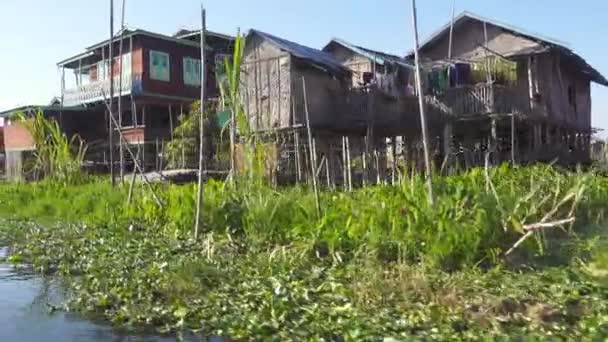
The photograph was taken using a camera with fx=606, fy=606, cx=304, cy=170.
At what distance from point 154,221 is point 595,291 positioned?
5.94 meters

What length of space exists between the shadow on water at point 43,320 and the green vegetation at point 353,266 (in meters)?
0.16

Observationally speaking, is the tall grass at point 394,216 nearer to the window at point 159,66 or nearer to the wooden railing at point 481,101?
the wooden railing at point 481,101

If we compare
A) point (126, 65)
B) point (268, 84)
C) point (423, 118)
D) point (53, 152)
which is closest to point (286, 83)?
point (268, 84)

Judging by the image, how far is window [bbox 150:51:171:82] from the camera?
25484mm

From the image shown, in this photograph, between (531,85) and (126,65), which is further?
(126,65)

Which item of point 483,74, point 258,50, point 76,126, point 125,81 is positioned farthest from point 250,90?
point 76,126

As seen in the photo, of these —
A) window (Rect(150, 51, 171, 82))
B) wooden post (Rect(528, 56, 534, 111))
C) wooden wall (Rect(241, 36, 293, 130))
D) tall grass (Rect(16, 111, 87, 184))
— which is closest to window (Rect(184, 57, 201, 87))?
window (Rect(150, 51, 171, 82))

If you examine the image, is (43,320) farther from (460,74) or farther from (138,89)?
(138,89)

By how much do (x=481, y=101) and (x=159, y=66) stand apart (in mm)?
14844

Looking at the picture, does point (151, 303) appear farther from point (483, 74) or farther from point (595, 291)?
point (483, 74)

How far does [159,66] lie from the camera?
1015 inches

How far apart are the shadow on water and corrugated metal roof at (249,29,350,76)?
12.5m

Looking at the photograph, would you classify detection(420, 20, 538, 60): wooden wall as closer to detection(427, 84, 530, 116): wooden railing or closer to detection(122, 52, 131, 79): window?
detection(427, 84, 530, 116): wooden railing

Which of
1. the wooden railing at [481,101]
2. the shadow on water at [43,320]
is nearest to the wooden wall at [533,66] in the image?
the wooden railing at [481,101]
